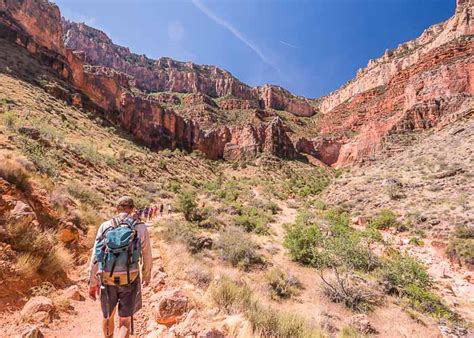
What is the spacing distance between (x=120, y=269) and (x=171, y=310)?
1.48m

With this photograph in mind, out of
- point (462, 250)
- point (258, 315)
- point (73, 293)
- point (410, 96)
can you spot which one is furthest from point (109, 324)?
point (410, 96)

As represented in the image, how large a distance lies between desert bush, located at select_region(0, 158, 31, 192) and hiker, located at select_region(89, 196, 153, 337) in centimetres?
402

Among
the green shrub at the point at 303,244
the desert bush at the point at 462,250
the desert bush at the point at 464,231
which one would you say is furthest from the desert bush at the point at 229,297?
the desert bush at the point at 464,231

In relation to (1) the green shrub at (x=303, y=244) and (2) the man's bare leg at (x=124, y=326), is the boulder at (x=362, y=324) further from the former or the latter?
(2) the man's bare leg at (x=124, y=326)

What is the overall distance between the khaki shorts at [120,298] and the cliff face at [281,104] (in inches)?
1508

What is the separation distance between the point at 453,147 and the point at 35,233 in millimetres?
29915

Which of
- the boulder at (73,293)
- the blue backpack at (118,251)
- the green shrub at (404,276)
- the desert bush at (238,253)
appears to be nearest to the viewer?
the blue backpack at (118,251)

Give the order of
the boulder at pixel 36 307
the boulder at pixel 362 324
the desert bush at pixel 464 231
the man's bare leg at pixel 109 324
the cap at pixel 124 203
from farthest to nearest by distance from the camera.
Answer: the desert bush at pixel 464 231 → the boulder at pixel 362 324 → the boulder at pixel 36 307 → the cap at pixel 124 203 → the man's bare leg at pixel 109 324

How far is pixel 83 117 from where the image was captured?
33594 mm

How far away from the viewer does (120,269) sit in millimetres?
2738

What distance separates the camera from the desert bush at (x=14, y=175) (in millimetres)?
A: 5332

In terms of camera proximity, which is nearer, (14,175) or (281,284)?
(14,175)

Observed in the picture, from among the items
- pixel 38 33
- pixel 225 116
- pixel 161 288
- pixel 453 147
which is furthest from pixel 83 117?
pixel 225 116

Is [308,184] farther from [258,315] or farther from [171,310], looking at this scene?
[171,310]
